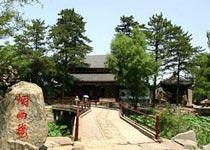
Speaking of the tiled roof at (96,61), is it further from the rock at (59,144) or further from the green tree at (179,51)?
the rock at (59,144)

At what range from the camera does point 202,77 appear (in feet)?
164

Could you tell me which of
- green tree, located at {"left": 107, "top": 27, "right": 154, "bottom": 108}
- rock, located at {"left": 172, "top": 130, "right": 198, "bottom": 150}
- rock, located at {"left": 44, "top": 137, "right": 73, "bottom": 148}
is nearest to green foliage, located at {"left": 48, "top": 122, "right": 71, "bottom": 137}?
green tree, located at {"left": 107, "top": 27, "right": 154, "bottom": 108}

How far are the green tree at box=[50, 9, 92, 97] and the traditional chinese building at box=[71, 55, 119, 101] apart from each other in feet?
11.0

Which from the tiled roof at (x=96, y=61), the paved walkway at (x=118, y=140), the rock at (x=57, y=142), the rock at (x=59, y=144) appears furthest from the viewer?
the tiled roof at (x=96, y=61)

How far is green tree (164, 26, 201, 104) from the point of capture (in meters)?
53.2

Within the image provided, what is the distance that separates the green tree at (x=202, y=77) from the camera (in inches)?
1948

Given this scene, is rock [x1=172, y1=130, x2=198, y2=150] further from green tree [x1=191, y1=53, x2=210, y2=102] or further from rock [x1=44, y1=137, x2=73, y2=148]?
green tree [x1=191, y1=53, x2=210, y2=102]

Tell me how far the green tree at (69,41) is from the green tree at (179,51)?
31.6ft

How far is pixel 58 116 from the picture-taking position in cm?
4641

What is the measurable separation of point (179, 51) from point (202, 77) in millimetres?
5130

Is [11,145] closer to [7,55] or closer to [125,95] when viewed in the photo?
[7,55]

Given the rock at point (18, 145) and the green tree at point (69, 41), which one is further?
the green tree at point (69, 41)

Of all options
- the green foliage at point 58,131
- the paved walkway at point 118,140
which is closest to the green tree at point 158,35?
the green foliage at point 58,131

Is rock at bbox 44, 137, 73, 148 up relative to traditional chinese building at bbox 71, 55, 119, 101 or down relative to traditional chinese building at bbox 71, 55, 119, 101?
down
